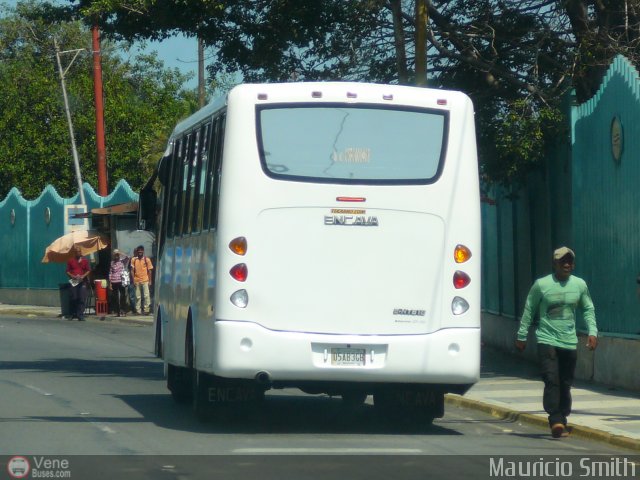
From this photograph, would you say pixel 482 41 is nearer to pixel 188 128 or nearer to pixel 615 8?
pixel 615 8

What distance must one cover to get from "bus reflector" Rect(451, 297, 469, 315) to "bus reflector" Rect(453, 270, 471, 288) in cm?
12

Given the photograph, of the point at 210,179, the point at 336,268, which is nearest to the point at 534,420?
the point at 336,268

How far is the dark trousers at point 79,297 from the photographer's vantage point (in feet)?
120

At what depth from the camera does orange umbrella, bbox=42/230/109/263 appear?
38875mm

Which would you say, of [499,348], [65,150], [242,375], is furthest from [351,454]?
[65,150]

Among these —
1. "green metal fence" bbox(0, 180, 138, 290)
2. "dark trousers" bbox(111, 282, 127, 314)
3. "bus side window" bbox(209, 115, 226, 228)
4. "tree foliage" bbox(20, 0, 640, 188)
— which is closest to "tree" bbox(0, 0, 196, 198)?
"green metal fence" bbox(0, 180, 138, 290)

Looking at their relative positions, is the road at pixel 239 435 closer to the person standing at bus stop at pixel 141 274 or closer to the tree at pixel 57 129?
the person standing at bus stop at pixel 141 274

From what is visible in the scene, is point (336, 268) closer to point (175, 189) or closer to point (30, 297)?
point (175, 189)

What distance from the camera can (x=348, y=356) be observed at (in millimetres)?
11992

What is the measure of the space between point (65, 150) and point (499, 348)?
40.6 m

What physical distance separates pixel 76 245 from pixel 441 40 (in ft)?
68.4

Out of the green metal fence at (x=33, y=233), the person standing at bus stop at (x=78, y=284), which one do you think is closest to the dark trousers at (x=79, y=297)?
the person standing at bus stop at (x=78, y=284)

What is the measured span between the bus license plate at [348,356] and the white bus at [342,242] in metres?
0.01
